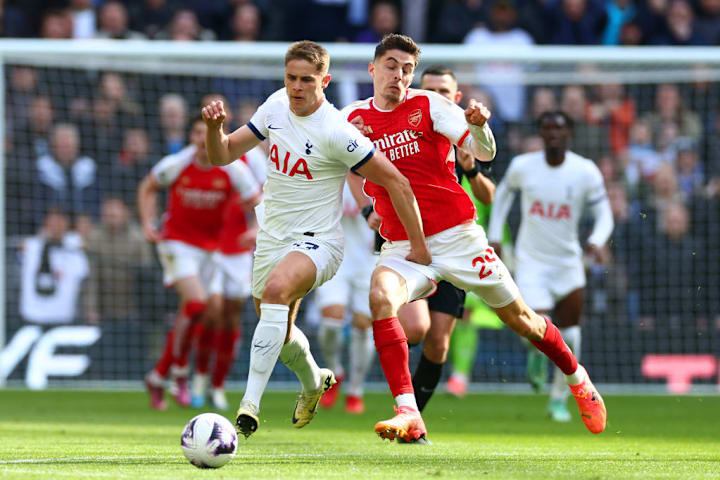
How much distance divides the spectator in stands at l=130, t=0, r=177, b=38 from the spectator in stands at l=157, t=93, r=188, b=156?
1355mm

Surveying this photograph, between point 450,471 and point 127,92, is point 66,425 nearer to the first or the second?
point 450,471

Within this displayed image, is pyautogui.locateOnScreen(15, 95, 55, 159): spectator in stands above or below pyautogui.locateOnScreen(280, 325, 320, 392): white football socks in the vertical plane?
above

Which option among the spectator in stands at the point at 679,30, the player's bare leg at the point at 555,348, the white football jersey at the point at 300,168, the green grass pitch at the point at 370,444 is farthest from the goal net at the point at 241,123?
the white football jersey at the point at 300,168

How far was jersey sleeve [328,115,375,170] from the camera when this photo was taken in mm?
6523

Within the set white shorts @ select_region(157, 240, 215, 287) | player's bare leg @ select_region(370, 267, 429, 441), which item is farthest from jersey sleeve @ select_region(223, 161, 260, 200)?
player's bare leg @ select_region(370, 267, 429, 441)

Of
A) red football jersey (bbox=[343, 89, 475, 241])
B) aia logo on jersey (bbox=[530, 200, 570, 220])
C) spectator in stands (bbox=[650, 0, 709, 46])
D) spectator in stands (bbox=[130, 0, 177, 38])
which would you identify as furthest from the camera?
spectator in stands (bbox=[650, 0, 709, 46])

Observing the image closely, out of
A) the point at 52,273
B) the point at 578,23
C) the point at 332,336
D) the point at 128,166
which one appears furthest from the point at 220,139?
the point at 578,23

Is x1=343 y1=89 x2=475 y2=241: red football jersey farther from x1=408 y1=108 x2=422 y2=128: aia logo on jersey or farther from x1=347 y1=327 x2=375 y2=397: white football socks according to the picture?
x1=347 y1=327 x2=375 y2=397: white football socks

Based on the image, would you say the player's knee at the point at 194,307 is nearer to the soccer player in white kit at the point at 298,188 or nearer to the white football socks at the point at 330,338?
the white football socks at the point at 330,338

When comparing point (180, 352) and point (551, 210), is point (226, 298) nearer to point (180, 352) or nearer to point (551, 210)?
point (180, 352)

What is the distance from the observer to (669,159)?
48.9 ft

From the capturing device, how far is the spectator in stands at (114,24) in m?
15.3

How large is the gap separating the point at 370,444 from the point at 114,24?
30.7 feet

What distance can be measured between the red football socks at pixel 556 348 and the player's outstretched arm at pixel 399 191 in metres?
1.07
